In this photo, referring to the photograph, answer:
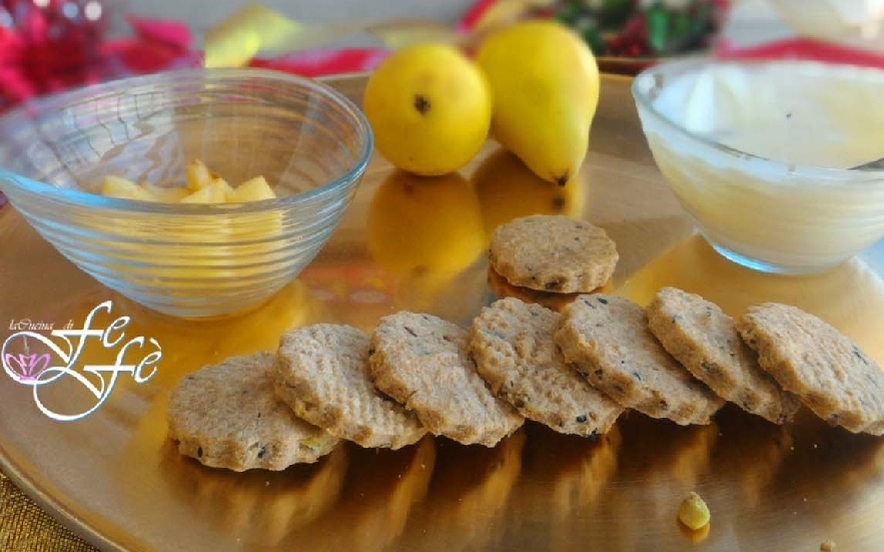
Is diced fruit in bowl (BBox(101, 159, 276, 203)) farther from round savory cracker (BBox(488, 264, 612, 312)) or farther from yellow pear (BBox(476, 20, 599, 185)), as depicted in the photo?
yellow pear (BBox(476, 20, 599, 185))

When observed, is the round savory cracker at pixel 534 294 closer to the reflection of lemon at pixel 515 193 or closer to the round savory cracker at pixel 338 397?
the reflection of lemon at pixel 515 193

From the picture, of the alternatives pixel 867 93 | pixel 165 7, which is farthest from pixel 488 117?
pixel 165 7

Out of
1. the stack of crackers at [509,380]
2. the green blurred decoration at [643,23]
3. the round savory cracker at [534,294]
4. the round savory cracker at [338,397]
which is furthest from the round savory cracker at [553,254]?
the green blurred decoration at [643,23]

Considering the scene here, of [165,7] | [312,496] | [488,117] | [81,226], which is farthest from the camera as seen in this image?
[165,7]

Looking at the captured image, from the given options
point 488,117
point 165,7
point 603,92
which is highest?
point 488,117

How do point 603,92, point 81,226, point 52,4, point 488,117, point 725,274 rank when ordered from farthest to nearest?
point 52,4
point 603,92
point 488,117
point 725,274
point 81,226

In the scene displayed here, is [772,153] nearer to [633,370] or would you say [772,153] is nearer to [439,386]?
[633,370]

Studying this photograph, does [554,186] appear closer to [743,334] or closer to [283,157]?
[283,157]
